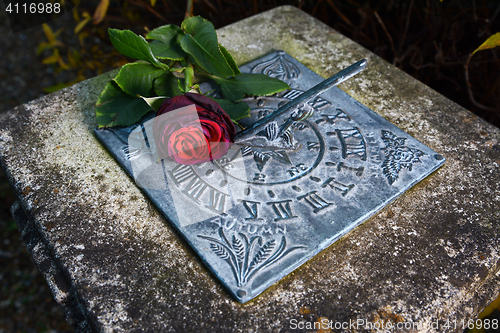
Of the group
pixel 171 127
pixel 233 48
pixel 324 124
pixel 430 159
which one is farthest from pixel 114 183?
pixel 430 159

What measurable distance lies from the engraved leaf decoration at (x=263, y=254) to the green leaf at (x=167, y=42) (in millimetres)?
842

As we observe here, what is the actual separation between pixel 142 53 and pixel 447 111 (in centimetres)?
132

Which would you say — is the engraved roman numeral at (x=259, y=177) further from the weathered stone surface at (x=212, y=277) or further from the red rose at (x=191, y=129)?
the weathered stone surface at (x=212, y=277)

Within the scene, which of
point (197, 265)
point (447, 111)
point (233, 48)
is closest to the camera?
point (197, 265)

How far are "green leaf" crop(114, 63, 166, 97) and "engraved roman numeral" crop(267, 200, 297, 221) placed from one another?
0.67 metres

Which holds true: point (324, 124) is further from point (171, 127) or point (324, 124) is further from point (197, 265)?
point (197, 265)

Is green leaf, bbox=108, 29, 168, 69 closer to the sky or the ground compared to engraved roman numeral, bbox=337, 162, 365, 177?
closer to the sky

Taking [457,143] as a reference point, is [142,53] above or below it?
above

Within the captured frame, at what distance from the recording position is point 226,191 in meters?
1.31

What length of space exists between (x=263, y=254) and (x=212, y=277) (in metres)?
0.17

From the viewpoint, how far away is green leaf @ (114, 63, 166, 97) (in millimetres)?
1434

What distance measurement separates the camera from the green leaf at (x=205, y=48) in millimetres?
1429

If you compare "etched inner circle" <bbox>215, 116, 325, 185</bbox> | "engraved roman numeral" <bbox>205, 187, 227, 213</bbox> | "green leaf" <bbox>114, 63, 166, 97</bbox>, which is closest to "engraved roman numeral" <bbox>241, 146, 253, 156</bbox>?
"etched inner circle" <bbox>215, 116, 325, 185</bbox>

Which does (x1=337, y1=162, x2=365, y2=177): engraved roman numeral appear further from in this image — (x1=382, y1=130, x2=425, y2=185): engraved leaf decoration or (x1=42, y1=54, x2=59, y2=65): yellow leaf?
(x1=42, y1=54, x2=59, y2=65): yellow leaf
